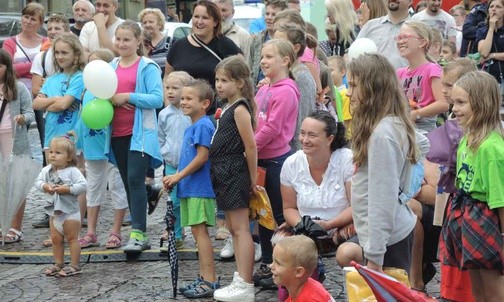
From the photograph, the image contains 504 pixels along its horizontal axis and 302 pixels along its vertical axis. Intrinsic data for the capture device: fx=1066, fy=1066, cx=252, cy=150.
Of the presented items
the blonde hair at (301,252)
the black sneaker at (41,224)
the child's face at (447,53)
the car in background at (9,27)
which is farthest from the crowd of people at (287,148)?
the car in background at (9,27)

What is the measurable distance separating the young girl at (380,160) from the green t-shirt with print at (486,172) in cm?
34

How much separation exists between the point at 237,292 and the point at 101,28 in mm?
4875

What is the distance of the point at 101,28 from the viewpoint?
37.5 ft

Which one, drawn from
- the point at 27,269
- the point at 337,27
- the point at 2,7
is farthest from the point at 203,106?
the point at 2,7

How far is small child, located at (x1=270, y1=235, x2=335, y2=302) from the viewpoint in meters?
5.79

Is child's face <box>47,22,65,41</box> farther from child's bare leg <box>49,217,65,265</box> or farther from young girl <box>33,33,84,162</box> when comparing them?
child's bare leg <box>49,217,65,265</box>

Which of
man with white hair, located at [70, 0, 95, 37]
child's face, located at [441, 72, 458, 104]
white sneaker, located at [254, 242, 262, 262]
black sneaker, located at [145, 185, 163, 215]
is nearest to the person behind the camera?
child's face, located at [441, 72, 458, 104]

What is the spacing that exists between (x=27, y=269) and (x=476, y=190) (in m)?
4.32

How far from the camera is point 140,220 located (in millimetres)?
9055

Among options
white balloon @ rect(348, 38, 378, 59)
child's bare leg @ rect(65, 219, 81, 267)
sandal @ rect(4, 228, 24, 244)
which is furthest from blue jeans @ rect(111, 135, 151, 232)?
white balloon @ rect(348, 38, 378, 59)

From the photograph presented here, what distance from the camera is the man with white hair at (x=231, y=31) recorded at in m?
10.8

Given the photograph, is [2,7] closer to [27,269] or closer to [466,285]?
[27,269]

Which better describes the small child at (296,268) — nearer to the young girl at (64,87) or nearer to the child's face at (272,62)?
the child's face at (272,62)

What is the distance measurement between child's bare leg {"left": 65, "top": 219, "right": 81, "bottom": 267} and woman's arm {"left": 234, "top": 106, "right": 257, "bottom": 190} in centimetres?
176
